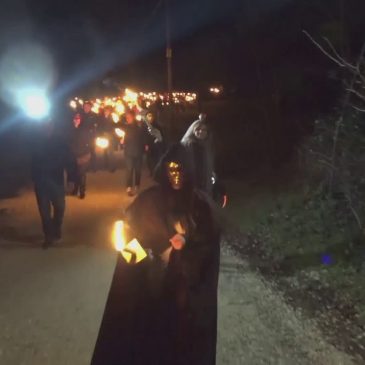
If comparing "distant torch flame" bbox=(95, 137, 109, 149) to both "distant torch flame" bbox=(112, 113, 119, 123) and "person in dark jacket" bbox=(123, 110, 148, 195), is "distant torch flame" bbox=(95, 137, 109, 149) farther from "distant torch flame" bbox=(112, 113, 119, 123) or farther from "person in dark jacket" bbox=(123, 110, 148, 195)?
"person in dark jacket" bbox=(123, 110, 148, 195)

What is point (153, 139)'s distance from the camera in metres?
13.1

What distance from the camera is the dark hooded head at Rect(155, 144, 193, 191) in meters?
5.44

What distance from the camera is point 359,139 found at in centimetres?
975

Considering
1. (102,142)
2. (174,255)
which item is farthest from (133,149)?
(174,255)

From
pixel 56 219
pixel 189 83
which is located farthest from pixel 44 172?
pixel 189 83

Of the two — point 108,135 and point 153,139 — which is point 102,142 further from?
point 153,139

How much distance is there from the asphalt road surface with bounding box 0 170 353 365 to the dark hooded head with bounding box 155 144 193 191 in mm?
1301

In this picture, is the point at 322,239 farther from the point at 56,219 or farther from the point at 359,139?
the point at 56,219

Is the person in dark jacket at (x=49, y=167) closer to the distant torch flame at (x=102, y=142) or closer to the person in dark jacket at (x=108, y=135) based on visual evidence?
A: the person in dark jacket at (x=108, y=135)

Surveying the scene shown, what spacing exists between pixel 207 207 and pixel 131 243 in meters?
0.72

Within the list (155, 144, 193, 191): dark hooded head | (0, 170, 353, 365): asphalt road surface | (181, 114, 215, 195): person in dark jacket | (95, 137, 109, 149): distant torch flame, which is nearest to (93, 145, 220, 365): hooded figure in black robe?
(155, 144, 193, 191): dark hooded head

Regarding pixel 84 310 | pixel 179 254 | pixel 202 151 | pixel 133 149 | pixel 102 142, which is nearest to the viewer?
pixel 179 254

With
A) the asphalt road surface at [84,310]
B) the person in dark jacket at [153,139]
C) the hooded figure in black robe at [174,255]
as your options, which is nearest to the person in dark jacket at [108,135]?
the person in dark jacket at [153,139]

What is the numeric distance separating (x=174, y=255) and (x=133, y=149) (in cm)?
754
